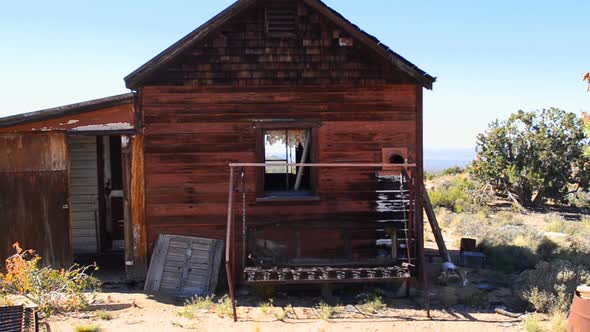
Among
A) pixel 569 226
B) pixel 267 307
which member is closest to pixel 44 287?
pixel 267 307

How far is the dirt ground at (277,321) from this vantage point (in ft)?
23.3

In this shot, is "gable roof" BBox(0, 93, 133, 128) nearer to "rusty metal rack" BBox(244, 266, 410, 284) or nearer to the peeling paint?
the peeling paint

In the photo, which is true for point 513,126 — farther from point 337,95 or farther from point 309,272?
point 309,272

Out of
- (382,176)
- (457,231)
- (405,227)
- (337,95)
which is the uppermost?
(337,95)

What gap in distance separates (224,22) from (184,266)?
3.92 m

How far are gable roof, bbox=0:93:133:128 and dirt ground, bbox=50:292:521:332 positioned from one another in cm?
303

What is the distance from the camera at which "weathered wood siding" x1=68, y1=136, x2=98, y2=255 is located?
37.8 feet

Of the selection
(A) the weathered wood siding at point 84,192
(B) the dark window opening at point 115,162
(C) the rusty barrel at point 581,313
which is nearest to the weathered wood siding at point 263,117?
(B) the dark window opening at point 115,162

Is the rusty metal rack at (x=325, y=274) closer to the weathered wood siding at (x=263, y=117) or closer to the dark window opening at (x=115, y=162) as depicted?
the weathered wood siding at (x=263, y=117)

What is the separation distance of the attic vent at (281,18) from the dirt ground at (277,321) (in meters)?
4.32

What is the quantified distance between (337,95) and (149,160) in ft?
10.5

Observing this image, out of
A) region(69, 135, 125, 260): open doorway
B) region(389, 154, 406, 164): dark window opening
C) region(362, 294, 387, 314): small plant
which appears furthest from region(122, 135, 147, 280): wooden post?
region(389, 154, 406, 164): dark window opening

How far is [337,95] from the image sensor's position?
29.6 feet

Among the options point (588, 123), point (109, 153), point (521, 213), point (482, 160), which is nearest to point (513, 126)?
point (482, 160)
